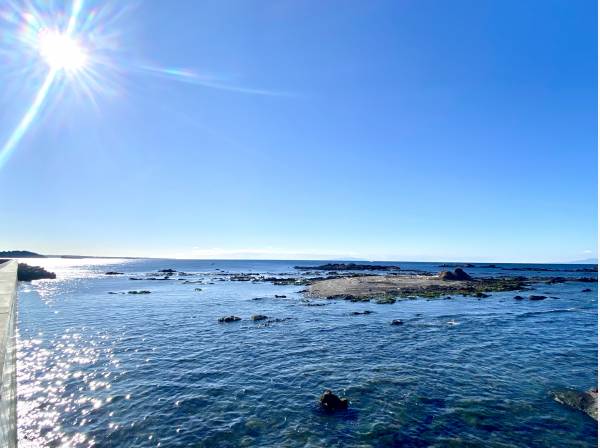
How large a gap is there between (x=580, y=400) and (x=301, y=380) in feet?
44.1

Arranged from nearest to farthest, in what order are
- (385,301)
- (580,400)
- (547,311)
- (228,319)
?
(580,400) < (228,319) < (547,311) < (385,301)

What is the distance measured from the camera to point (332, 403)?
15.4m

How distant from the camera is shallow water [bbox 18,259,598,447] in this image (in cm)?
1336

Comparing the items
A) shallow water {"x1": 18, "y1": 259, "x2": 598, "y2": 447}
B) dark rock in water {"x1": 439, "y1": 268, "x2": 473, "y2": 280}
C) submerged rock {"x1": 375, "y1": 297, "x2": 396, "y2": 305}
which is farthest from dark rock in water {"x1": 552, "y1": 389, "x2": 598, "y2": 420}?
dark rock in water {"x1": 439, "y1": 268, "x2": 473, "y2": 280}

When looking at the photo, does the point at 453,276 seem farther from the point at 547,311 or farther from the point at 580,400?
the point at 580,400

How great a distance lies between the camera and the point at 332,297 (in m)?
52.8

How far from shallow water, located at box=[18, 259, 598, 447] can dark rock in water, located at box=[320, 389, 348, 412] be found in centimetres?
41

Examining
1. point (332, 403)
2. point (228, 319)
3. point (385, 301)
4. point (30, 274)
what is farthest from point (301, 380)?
point (30, 274)

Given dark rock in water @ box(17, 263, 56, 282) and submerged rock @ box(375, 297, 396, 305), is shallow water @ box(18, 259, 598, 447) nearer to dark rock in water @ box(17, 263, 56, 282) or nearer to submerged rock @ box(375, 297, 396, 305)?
submerged rock @ box(375, 297, 396, 305)

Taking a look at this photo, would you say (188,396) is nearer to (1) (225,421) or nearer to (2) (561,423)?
(1) (225,421)

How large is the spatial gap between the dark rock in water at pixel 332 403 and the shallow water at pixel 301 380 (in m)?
0.41

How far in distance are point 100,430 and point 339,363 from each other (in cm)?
1312

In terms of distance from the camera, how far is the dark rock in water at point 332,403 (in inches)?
601

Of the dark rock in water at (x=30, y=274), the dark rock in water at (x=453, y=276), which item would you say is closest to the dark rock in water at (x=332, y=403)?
the dark rock in water at (x=453, y=276)
